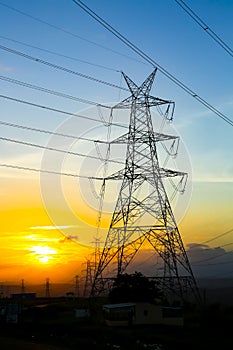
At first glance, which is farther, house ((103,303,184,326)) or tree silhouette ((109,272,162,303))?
tree silhouette ((109,272,162,303))

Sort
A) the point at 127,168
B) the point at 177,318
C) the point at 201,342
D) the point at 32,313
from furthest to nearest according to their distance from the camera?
1. the point at 32,313
2. the point at 177,318
3. the point at 127,168
4. the point at 201,342

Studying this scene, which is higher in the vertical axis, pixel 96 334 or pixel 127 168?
pixel 127 168

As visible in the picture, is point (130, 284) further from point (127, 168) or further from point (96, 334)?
point (127, 168)

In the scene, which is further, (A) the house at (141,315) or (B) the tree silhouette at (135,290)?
(B) the tree silhouette at (135,290)

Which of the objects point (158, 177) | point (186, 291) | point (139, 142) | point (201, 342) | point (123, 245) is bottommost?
point (201, 342)

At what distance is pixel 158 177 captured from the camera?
145 feet

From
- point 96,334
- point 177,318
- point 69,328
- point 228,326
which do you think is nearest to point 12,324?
point 69,328

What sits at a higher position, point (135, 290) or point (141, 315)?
point (135, 290)

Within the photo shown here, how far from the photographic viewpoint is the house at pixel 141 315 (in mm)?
55281

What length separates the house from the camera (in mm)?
55281

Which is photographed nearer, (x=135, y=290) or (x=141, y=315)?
(x=141, y=315)

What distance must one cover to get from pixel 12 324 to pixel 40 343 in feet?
64.0

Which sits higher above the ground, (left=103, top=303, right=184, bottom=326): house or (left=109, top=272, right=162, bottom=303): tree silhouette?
(left=109, top=272, right=162, bottom=303): tree silhouette

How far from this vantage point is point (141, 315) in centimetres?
5747
